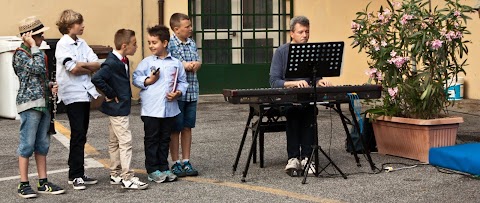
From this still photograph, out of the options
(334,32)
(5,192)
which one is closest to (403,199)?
(5,192)

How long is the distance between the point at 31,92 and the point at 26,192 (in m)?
0.85

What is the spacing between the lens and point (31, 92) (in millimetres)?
7738

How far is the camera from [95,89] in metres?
8.14

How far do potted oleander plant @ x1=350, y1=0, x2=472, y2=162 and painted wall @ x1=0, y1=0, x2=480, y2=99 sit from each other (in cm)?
498

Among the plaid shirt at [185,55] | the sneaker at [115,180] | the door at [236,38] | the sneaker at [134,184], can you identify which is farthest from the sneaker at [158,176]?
the door at [236,38]

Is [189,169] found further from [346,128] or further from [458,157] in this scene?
[458,157]

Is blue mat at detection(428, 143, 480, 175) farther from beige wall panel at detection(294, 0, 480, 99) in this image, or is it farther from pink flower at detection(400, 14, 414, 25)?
beige wall panel at detection(294, 0, 480, 99)

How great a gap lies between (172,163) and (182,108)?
715 mm

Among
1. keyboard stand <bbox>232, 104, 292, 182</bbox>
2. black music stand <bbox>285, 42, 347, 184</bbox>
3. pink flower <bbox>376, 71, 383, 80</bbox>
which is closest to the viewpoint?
black music stand <bbox>285, 42, 347, 184</bbox>

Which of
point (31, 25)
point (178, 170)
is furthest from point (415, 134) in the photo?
point (31, 25)

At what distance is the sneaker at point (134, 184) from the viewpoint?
8086mm

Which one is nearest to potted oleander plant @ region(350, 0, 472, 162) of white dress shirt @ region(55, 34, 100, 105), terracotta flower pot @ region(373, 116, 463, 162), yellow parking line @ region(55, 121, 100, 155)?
terracotta flower pot @ region(373, 116, 463, 162)

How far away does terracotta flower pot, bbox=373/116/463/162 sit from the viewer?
926 centimetres

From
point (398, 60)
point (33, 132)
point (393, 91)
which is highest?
point (398, 60)
